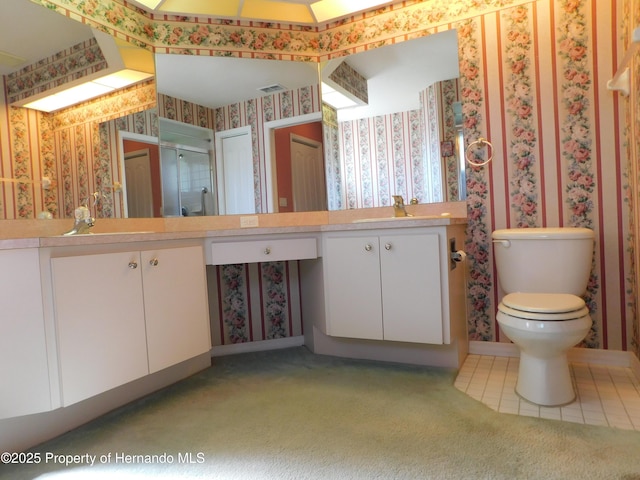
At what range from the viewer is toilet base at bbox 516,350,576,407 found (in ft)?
5.30

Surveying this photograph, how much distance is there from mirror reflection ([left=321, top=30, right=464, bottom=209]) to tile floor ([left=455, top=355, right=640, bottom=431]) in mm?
961

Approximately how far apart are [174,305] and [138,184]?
837 millimetres

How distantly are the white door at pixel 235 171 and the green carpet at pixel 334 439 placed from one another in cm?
111

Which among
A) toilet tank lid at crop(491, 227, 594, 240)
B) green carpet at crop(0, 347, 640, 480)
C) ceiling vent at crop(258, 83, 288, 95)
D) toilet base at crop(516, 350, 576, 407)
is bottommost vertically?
green carpet at crop(0, 347, 640, 480)

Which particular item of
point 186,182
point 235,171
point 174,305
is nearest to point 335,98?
point 235,171

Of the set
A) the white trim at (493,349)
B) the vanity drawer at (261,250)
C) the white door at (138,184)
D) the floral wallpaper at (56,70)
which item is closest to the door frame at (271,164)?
the vanity drawer at (261,250)

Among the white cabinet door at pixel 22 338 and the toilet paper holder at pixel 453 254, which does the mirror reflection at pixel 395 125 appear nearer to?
the toilet paper holder at pixel 453 254

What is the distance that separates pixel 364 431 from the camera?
1469 mm

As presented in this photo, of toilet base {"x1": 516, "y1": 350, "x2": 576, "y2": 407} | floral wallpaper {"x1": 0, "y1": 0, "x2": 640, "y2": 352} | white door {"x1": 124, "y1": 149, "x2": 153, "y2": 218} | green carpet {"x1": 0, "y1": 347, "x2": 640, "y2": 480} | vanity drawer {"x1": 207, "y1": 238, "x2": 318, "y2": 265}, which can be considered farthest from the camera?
white door {"x1": 124, "y1": 149, "x2": 153, "y2": 218}

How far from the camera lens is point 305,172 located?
2.59m

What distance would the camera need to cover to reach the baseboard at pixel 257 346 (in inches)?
98.3

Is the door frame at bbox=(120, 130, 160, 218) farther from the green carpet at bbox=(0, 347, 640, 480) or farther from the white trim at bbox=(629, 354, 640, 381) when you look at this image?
the white trim at bbox=(629, 354, 640, 381)

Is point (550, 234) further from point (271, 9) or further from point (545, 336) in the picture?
point (271, 9)

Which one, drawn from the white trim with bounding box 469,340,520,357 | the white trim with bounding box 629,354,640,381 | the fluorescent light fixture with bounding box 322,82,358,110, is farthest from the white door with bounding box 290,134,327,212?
the white trim with bounding box 629,354,640,381
